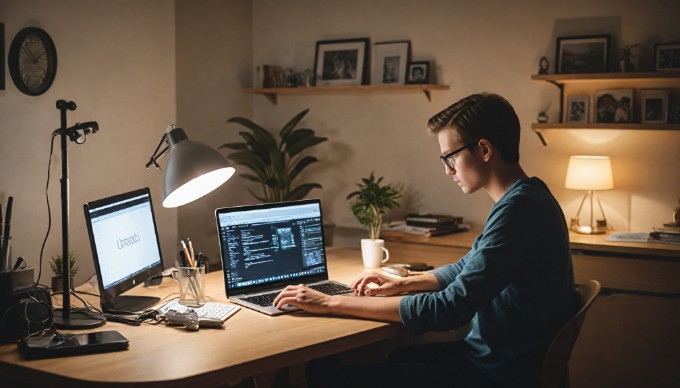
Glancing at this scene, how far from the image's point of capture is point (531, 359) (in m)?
2.18

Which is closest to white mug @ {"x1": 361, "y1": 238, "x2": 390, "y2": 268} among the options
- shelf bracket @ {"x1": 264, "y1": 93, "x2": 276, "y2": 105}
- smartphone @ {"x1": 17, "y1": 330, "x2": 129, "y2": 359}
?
smartphone @ {"x1": 17, "y1": 330, "x2": 129, "y2": 359}

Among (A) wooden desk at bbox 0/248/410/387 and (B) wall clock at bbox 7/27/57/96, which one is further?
(B) wall clock at bbox 7/27/57/96

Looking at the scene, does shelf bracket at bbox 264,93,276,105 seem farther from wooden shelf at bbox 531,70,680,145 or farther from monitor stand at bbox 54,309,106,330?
monitor stand at bbox 54,309,106,330

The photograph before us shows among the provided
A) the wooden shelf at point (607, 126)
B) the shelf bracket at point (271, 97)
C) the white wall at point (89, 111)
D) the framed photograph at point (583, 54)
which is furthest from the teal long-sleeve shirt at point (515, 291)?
the shelf bracket at point (271, 97)

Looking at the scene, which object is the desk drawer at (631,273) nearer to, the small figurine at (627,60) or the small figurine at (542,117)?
the small figurine at (542,117)

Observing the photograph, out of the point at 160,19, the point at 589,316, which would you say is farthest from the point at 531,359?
the point at 160,19

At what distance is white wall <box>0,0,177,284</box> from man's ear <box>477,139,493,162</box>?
244 cm

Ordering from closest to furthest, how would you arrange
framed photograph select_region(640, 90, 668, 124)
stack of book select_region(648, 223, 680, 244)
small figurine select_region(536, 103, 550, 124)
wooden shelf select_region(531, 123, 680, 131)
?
stack of book select_region(648, 223, 680, 244) → wooden shelf select_region(531, 123, 680, 131) → framed photograph select_region(640, 90, 668, 124) → small figurine select_region(536, 103, 550, 124)

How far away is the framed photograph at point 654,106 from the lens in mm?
4051

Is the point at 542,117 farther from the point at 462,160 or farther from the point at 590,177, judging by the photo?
the point at 462,160

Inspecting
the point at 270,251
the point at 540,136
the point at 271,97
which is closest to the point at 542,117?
the point at 540,136

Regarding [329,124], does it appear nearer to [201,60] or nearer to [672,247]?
[201,60]

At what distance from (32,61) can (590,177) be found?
294 cm

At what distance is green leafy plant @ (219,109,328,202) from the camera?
16.1ft
